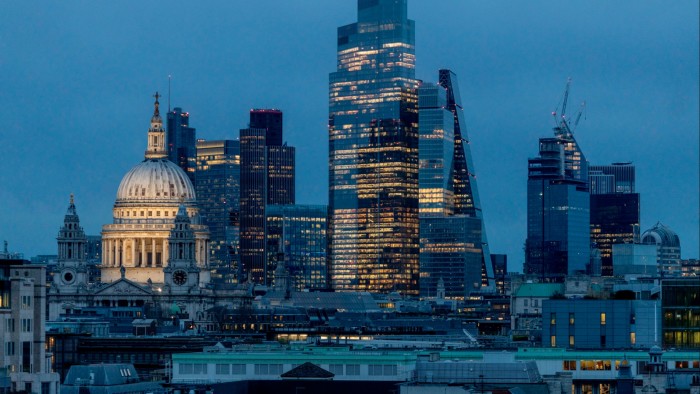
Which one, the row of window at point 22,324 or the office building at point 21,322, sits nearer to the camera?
the office building at point 21,322

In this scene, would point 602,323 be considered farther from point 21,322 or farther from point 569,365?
point 21,322

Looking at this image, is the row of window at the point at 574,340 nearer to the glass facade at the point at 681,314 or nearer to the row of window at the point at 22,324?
the glass facade at the point at 681,314

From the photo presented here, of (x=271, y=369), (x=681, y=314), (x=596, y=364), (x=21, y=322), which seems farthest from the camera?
(x=681, y=314)

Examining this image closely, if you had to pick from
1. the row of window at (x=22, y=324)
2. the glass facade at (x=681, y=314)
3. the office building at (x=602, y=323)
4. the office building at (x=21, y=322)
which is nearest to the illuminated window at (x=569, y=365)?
the office building at (x=602, y=323)

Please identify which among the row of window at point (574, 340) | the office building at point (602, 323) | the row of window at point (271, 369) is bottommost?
the row of window at point (271, 369)

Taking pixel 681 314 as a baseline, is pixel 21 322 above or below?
below

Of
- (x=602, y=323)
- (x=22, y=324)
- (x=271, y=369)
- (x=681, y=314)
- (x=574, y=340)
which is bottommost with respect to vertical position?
(x=271, y=369)

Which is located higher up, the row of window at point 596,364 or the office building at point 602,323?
the office building at point 602,323

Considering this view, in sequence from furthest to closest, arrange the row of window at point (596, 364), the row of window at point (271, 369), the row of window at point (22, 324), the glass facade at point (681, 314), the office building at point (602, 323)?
the glass facade at point (681, 314)
the office building at point (602, 323)
the row of window at point (596, 364)
the row of window at point (271, 369)
the row of window at point (22, 324)

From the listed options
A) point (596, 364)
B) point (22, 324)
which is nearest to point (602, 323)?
point (596, 364)

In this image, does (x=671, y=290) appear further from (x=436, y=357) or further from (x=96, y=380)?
(x=96, y=380)

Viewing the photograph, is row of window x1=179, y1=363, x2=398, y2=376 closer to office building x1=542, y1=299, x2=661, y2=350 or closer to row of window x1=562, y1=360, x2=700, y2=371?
row of window x1=562, y1=360, x2=700, y2=371

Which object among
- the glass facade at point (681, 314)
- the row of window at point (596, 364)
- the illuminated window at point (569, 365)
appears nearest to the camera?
the row of window at point (596, 364)

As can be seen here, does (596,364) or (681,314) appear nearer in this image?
(596,364)
